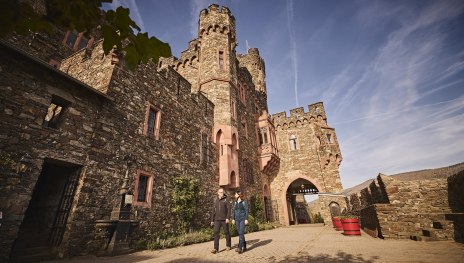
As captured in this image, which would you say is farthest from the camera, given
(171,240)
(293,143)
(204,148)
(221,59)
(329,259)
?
(293,143)

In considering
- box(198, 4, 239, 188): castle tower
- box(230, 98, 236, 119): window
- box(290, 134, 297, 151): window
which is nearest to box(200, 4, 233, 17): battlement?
box(198, 4, 239, 188): castle tower

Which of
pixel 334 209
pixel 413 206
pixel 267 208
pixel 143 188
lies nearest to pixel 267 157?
pixel 267 208

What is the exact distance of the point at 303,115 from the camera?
23.1 metres

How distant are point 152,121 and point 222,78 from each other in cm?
746

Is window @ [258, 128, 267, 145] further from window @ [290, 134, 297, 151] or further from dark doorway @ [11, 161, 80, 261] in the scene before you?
dark doorway @ [11, 161, 80, 261]

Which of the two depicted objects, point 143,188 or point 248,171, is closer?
point 143,188

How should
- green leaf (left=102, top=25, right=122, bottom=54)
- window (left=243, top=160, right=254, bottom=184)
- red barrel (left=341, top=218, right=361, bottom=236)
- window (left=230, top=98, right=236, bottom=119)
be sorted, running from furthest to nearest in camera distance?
window (left=243, top=160, right=254, bottom=184) → window (left=230, top=98, right=236, bottom=119) → red barrel (left=341, top=218, right=361, bottom=236) → green leaf (left=102, top=25, right=122, bottom=54)

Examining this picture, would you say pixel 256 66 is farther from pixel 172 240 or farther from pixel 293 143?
pixel 172 240

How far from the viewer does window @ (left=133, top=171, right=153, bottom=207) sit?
7831 mm

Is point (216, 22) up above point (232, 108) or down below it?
above

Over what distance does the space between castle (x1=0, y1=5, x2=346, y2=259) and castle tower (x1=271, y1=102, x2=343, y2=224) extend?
5.22 meters

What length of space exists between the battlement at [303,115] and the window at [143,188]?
57.9 ft

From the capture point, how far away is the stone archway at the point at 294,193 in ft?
66.7

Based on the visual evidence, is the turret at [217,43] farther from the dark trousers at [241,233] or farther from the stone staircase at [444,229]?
the stone staircase at [444,229]
